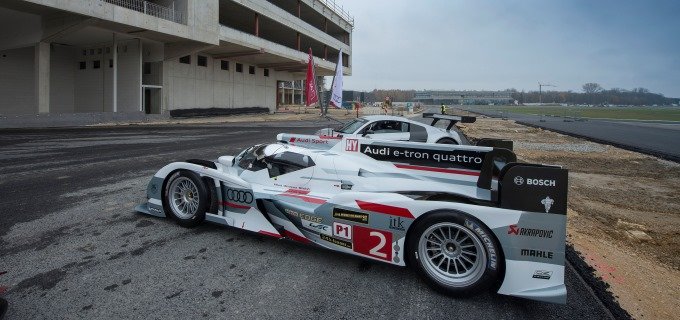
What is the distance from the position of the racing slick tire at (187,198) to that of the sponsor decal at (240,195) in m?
0.27

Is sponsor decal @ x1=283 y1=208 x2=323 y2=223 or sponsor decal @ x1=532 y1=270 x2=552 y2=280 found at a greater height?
sponsor decal @ x1=283 y1=208 x2=323 y2=223

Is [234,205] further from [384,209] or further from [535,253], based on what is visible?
[535,253]

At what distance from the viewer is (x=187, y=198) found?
4.56m

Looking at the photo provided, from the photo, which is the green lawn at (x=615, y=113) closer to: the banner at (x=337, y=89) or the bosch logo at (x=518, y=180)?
the banner at (x=337, y=89)

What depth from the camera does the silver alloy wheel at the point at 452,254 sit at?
2996 mm

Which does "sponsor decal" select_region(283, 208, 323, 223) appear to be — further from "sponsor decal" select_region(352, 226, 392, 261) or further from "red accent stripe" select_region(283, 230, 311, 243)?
"sponsor decal" select_region(352, 226, 392, 261)

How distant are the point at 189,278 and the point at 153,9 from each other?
26.7 metres

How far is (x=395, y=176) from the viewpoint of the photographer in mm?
3998

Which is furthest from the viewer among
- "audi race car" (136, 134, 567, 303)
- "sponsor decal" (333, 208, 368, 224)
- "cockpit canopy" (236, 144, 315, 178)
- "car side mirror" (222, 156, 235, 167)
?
"car side mirror" (222, 156, 235, 167)

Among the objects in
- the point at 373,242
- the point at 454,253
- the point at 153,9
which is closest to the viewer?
the point at 454,253

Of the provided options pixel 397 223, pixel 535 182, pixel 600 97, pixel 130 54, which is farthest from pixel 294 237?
pixel 600 97

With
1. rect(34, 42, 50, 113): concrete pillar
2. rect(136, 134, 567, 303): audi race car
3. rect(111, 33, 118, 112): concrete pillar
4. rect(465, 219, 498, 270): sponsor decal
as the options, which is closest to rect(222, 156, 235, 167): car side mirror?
rect(136, 134, 567, 303): audi race car

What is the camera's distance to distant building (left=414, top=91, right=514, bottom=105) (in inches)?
7159

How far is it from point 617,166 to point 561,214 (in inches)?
362
